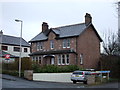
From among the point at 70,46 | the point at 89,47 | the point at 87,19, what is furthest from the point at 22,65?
the point at 87,19

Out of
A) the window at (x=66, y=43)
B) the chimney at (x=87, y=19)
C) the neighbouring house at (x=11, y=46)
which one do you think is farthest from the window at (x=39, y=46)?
the neighbouring house at (x=11, y=46)

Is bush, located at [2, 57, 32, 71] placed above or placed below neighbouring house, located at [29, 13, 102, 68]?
below

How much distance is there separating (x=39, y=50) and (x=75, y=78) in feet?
65.8

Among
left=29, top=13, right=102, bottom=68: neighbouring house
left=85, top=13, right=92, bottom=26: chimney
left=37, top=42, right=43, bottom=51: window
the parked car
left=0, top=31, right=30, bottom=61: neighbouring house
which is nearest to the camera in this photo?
the parked car

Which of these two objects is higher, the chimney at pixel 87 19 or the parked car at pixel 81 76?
the chimney at pixel 87 19

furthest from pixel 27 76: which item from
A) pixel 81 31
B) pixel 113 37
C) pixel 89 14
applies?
pixel 113 37

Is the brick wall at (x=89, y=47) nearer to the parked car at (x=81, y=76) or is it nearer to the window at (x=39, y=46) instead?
the window at (x=39, y=46)

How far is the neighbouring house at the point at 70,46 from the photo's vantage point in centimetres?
3906

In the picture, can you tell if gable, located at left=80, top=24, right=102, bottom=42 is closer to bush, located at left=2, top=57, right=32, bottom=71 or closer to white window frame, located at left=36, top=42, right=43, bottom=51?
white window frame, located at left=36, top=42, right=43, bottom=51

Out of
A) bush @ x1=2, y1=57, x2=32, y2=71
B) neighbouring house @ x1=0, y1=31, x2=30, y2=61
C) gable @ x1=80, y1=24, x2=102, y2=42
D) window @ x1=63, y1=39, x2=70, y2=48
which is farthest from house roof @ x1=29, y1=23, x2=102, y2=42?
neighbouring house @ x1=0, y1=31, x2=30, y2=61

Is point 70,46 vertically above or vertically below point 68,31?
below

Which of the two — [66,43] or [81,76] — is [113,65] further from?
[66,43]

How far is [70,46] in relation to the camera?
130ft

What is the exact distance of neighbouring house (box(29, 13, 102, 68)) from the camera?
128 ft
